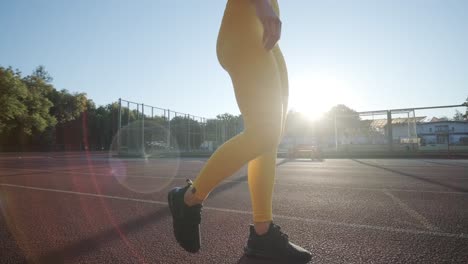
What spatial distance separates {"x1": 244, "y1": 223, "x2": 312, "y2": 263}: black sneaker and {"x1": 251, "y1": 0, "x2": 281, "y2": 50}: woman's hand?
42.2 inches

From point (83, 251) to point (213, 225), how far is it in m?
0.96

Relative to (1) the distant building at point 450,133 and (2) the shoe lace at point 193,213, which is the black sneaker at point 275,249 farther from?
(1) the distant building at point 450,133

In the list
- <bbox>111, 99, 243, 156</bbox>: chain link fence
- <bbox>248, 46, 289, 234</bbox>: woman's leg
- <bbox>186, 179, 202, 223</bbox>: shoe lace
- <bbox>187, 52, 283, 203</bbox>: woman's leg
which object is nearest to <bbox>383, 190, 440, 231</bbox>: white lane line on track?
<bbox>248, 46, 289, 234</bbox>: woman's leg

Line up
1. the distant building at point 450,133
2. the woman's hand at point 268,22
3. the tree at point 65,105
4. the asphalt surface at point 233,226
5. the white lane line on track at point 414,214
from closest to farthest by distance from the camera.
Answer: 1. the woman's hand at point 268,22
2. the asphalt surface at point 233,226
3. the white lane line on track at point 414,214
4. the distant building at point 450,133
5. the tree at point 65,105

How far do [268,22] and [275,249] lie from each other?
1258mm

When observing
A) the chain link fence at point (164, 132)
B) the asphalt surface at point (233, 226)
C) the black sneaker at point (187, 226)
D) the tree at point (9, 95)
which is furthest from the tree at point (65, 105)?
the black sneaker at point (187, 226)

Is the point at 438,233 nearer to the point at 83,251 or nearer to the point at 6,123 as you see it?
the point at 83,251

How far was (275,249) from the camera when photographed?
160 cm

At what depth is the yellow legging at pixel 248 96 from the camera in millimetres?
1582

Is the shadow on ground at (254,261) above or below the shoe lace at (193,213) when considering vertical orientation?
below

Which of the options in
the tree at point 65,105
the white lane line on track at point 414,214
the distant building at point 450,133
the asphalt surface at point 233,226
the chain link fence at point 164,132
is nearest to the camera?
the asphalt surface at point 233,226

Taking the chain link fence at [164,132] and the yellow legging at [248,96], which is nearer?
the yellow legging at [248,96]

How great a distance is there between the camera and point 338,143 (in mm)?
18672

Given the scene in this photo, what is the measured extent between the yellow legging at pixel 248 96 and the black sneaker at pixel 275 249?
0.10 m
